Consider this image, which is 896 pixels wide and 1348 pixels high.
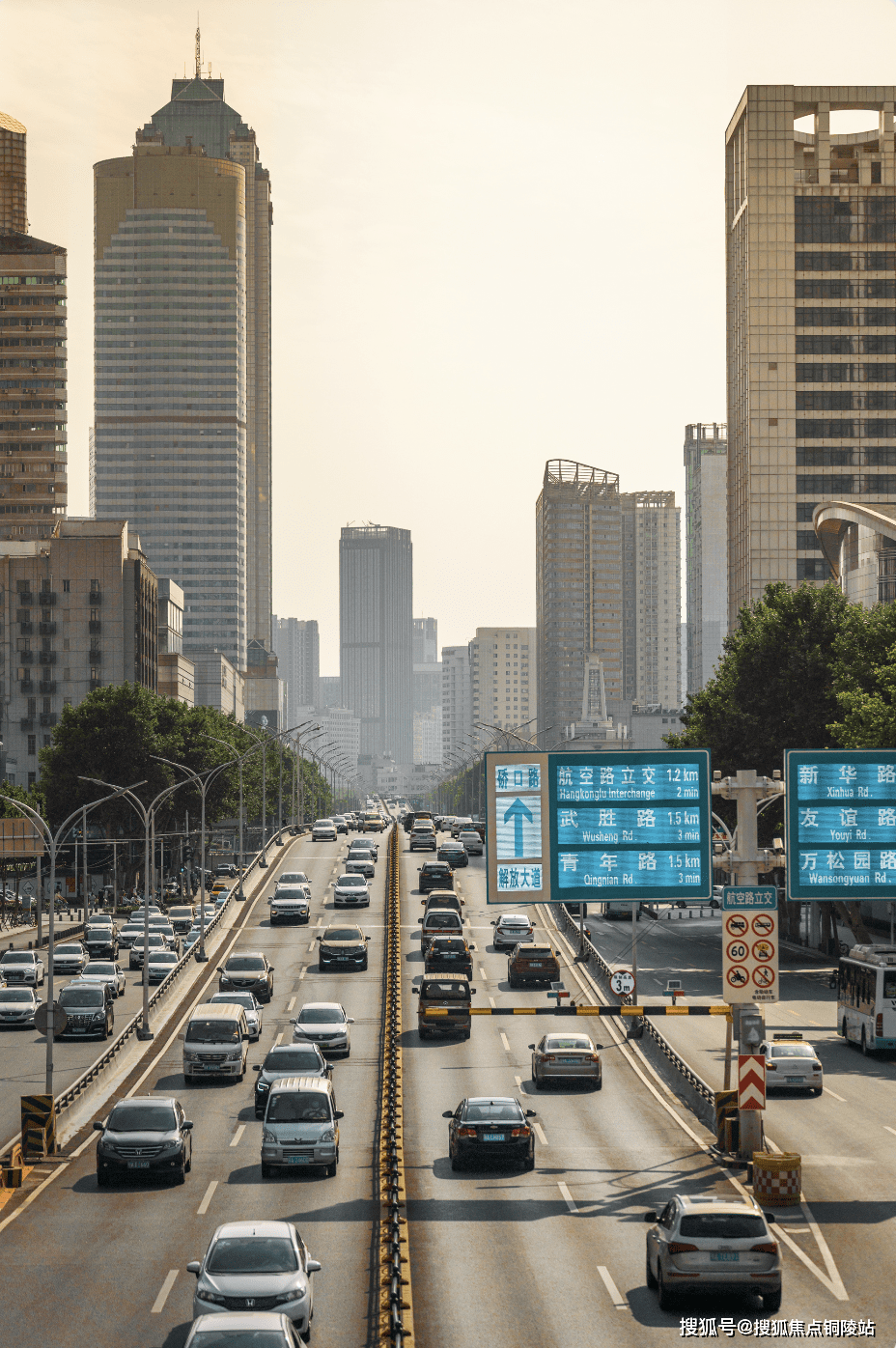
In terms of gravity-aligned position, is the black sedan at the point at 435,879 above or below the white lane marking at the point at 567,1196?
above

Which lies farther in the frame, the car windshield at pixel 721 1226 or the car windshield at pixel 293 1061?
the car windshield at pixel 293 1061

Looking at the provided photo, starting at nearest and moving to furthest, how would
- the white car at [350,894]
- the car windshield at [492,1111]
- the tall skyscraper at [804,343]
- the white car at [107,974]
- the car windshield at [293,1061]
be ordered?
the car windshield at [492,1111] < the car windshield at [293,1061] < the white car at [107,974] < the white car at [350,894] < the tall skyscraper at [804,343]

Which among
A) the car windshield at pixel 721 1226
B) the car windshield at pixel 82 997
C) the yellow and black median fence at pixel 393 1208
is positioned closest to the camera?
the yellow and black median fence at pixel 393 1208

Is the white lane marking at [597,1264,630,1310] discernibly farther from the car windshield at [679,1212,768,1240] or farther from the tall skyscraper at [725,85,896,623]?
the tall skyscraper at [725,85,896,623]

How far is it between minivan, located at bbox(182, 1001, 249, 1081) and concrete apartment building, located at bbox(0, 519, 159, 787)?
126 m

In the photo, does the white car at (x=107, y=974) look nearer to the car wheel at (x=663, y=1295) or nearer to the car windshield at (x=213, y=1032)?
the car windshield at (x=213, y=1032)

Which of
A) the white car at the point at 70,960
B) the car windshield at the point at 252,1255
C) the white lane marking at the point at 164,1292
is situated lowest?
the white car at the point at 70,960

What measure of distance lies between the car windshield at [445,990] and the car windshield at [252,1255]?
3535 centimetres

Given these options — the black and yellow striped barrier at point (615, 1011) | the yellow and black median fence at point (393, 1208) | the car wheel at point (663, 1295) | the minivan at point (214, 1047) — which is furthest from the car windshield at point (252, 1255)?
the minivan at point (214, 1047)

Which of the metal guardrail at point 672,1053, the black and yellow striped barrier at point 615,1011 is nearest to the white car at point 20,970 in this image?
the metal guardrail at point 672,1053

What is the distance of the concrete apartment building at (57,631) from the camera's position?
561ft

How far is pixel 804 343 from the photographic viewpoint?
14425 cm

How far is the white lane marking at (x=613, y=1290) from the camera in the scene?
23.8 meters

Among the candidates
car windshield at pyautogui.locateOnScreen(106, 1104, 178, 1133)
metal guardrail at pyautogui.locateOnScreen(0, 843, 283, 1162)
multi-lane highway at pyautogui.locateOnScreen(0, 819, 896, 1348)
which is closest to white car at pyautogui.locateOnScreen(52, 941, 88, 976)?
metal guardrail at pyautogui.locateOnScreen(0, 843, 283, 1162)
